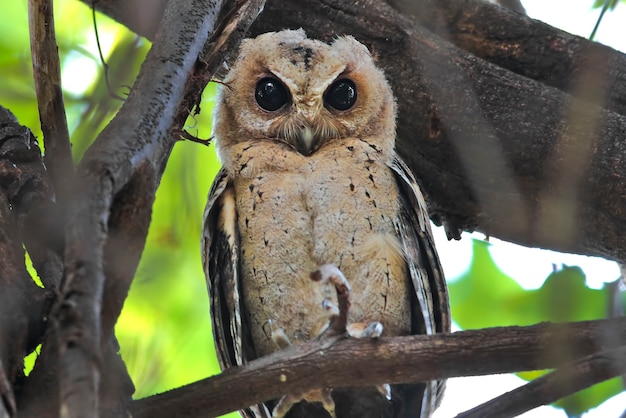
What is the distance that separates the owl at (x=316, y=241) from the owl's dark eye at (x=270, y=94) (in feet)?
0.19

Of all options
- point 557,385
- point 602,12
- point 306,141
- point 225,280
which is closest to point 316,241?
point 225,280

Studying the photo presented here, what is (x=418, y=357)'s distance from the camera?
151 cm

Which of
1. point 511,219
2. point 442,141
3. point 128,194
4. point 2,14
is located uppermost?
point 2,14

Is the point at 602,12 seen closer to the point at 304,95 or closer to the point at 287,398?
the point at 304,95

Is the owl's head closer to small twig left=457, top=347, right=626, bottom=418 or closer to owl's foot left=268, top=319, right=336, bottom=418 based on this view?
owl's foot left=268, top=319, right=336, bottom=418

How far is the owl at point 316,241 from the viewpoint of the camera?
2277mm

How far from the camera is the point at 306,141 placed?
256 cm

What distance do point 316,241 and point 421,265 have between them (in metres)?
0.32

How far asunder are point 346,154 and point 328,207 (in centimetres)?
24

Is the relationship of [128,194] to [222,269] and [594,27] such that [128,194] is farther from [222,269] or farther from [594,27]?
[594,27]

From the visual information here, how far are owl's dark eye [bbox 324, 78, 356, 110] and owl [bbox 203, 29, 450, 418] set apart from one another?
0.18 feet

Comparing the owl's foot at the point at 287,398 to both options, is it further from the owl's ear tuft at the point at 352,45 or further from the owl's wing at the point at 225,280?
the owl's ear tuft at the point at 352,45

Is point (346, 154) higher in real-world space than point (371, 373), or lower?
higher

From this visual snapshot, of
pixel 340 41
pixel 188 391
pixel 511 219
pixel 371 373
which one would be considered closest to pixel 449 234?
pixel 511 219
